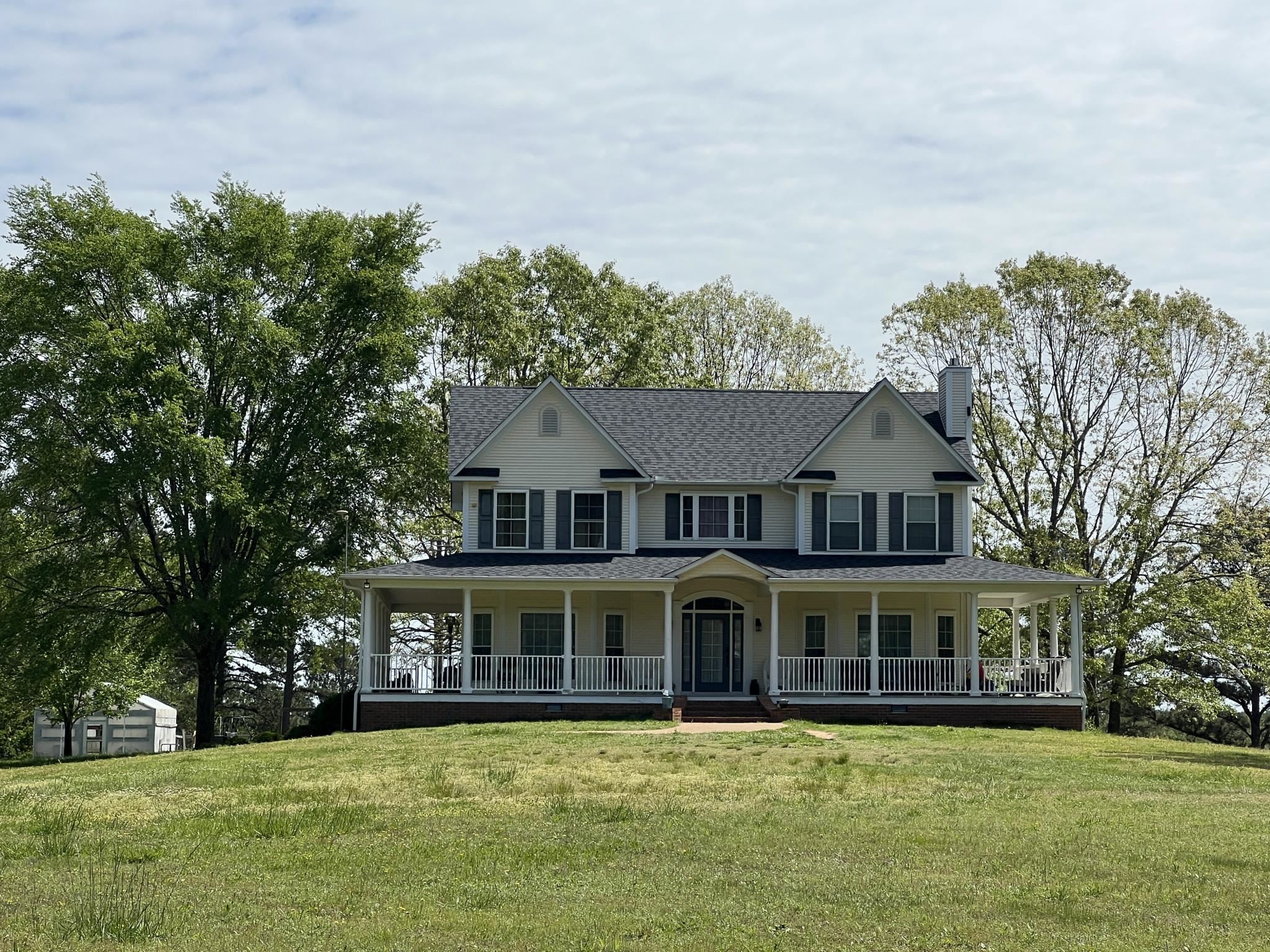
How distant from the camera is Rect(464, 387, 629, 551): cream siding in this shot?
1519 inches

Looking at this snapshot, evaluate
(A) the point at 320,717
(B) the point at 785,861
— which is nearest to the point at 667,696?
(A) the point at 320,717

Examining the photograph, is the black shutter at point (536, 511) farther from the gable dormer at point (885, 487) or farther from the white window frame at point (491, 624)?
the gable dormer at point (885, 487)

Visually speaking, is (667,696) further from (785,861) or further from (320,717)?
(785,861)

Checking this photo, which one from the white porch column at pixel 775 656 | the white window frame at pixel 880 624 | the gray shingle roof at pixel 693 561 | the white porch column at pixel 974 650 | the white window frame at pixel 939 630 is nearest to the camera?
the gray shingle roof at pixel 693 561

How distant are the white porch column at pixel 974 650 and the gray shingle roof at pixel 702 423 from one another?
13.8 ft

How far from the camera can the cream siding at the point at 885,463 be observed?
3903 cm

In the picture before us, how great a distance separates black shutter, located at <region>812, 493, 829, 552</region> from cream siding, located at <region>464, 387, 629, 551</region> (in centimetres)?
475

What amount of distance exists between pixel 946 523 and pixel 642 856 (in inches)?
1044

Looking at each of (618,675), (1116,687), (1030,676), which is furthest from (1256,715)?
(618,675)

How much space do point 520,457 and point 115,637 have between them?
11.7 metres

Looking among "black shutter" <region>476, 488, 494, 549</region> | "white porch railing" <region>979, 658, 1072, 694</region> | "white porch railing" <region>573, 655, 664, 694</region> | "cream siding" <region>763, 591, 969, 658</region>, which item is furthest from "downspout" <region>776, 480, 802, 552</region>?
"black shutter" <region>476, 488, 494, 549</region>

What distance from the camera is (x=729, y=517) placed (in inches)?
1558

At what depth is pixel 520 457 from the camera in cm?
3875

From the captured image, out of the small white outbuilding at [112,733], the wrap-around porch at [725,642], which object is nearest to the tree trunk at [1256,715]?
the wrap-around porch at [725,642]
